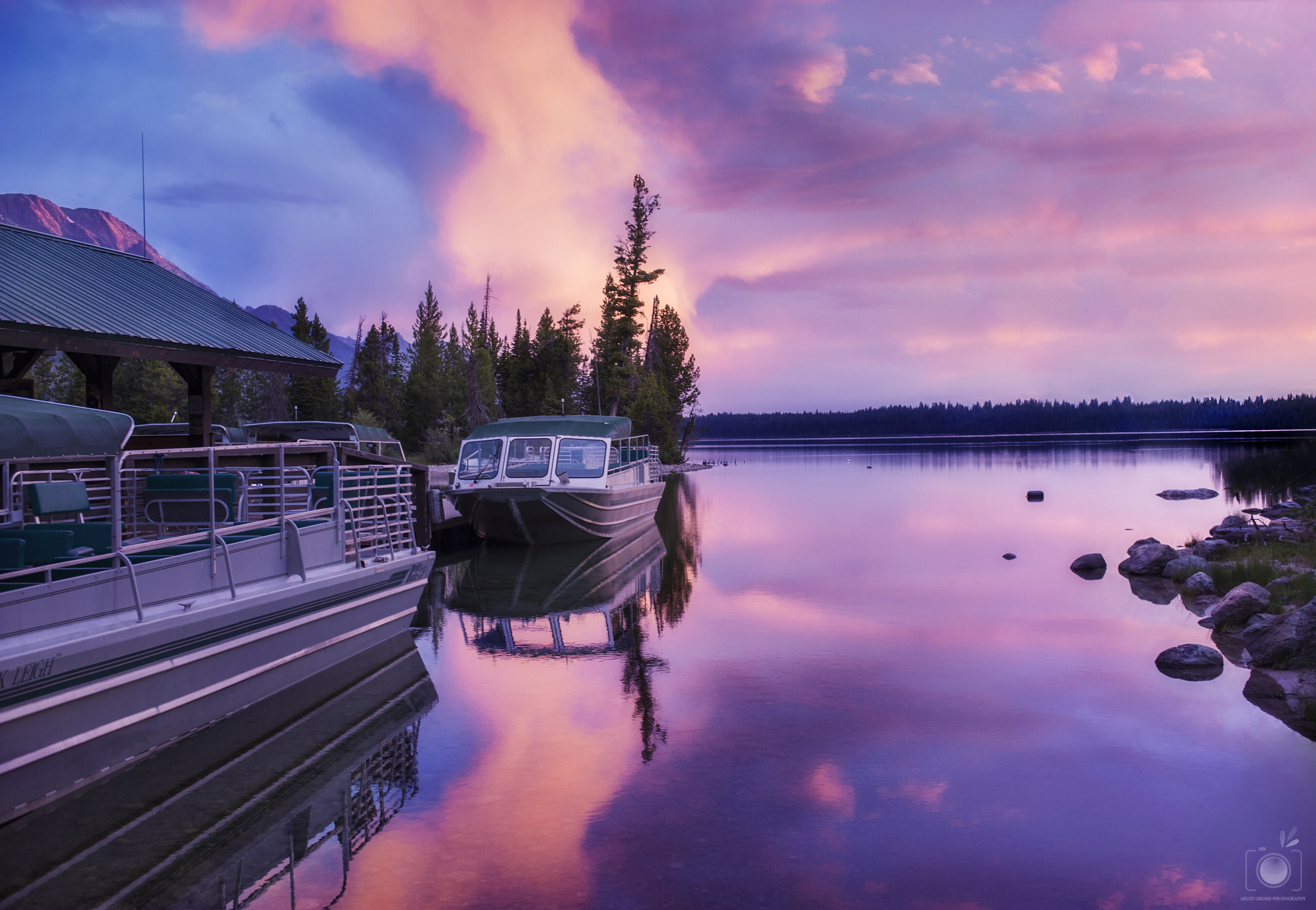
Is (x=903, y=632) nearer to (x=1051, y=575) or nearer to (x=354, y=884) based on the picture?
(x=1051, y=575)

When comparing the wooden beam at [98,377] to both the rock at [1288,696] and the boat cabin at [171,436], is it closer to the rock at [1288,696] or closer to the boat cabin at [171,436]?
the boat cabin at [171,436]

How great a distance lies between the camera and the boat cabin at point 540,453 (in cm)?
2623

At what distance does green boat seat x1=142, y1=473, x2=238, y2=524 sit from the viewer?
11.8 m

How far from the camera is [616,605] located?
58.7 feet

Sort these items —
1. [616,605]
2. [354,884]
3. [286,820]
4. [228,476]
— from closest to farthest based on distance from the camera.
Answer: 1. [354,884]
2. [286,820]
3. [228,476]
4. [616,605]

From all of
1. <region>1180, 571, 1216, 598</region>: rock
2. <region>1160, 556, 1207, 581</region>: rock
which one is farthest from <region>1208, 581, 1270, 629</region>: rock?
<region>1160, 556, 1207, 581</region>: rock

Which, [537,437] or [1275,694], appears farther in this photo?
[537,437]

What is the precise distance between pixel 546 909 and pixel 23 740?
425 cm

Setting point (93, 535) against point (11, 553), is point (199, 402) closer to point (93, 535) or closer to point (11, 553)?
point (93, 535)

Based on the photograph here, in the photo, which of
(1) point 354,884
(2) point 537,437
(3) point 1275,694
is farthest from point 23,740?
(2) point 537,437

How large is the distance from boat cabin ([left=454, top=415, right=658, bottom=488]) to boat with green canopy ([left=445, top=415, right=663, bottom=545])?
22 millimetres

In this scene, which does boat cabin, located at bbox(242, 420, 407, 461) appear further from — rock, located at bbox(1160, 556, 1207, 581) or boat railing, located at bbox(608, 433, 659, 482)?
rock, located at bbox(1160, 556, 1207, 581)

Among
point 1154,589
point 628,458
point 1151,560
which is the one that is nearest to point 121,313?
point 628,458

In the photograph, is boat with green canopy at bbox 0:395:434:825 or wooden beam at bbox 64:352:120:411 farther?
wooden beam at bbox 64:352:120:411
